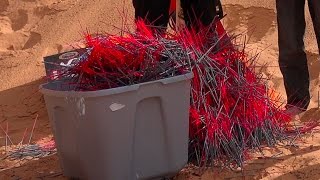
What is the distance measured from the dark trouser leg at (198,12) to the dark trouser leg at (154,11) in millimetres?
94

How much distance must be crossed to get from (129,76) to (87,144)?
11.7 inches

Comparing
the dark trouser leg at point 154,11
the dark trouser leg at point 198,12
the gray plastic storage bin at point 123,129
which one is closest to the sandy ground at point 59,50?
the gray plastic storage bin at point 123,129

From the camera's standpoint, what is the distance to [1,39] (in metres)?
4.84

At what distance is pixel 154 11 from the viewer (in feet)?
9.76

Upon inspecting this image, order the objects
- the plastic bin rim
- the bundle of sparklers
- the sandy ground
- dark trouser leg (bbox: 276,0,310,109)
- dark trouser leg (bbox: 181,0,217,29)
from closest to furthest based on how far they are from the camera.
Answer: the plastic bin rim < the bundle of sparklers < the sandy ground < dark trouser leg (bbox: 181,0,217,29) < dark trouser leg (bbox: 276,0,310,109)

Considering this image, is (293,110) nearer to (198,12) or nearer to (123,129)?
(198,12)

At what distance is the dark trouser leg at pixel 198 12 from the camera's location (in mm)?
2926

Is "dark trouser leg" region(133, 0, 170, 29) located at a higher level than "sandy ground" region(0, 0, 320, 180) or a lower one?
higher

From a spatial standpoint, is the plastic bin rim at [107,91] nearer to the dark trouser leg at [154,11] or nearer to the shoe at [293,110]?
the dark trouser leg at [154,11]

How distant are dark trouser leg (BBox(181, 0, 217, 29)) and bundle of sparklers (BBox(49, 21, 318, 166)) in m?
0.10

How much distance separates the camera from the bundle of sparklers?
2.27 m

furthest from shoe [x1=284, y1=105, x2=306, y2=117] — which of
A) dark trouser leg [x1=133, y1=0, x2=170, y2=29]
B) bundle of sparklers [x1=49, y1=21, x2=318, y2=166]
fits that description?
dark trouser leg [x1=133, y1=0, x2=170, y2=29]

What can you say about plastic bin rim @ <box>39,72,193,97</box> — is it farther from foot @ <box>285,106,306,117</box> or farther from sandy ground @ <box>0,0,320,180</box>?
foot @ <box>285,106,306,117</box>

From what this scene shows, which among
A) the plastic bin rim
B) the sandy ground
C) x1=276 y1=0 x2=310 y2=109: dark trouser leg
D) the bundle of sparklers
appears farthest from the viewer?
x1=276 y1=0 x2=310 y2=109: dark trouser leg
